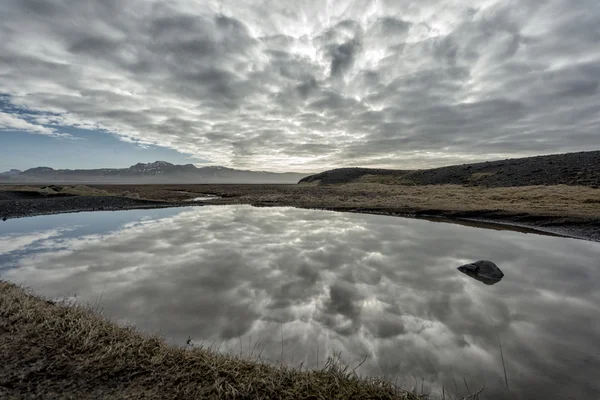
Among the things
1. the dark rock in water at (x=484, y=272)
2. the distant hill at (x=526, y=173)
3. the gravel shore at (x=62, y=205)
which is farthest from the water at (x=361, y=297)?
the distant hill at (x=526, y=173)

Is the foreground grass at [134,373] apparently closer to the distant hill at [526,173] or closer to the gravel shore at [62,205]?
the gravel shore at [62,205]

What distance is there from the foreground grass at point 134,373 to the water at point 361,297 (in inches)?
66.0

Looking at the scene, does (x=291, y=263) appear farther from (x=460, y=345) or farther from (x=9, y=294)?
(x=9, y=294)

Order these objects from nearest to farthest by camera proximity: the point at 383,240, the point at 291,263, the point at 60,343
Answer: the point at 60,343, the point at 291,263, the point at 383,240

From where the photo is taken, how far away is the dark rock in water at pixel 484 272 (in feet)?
41.6

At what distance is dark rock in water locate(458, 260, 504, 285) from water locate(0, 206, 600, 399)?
38 centimetres

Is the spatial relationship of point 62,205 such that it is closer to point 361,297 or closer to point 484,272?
point 361,297

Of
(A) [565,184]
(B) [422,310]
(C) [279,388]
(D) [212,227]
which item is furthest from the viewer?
(A) [565,184]

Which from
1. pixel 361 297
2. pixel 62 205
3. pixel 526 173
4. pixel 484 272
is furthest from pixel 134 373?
pixel 526 173

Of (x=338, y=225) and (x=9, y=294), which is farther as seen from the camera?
(x=338, y=225)

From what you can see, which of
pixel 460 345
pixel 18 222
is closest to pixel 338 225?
pixel 460 345

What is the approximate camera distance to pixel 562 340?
25.4 feet

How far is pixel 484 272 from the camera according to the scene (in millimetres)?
13086

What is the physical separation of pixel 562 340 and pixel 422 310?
3652mm
